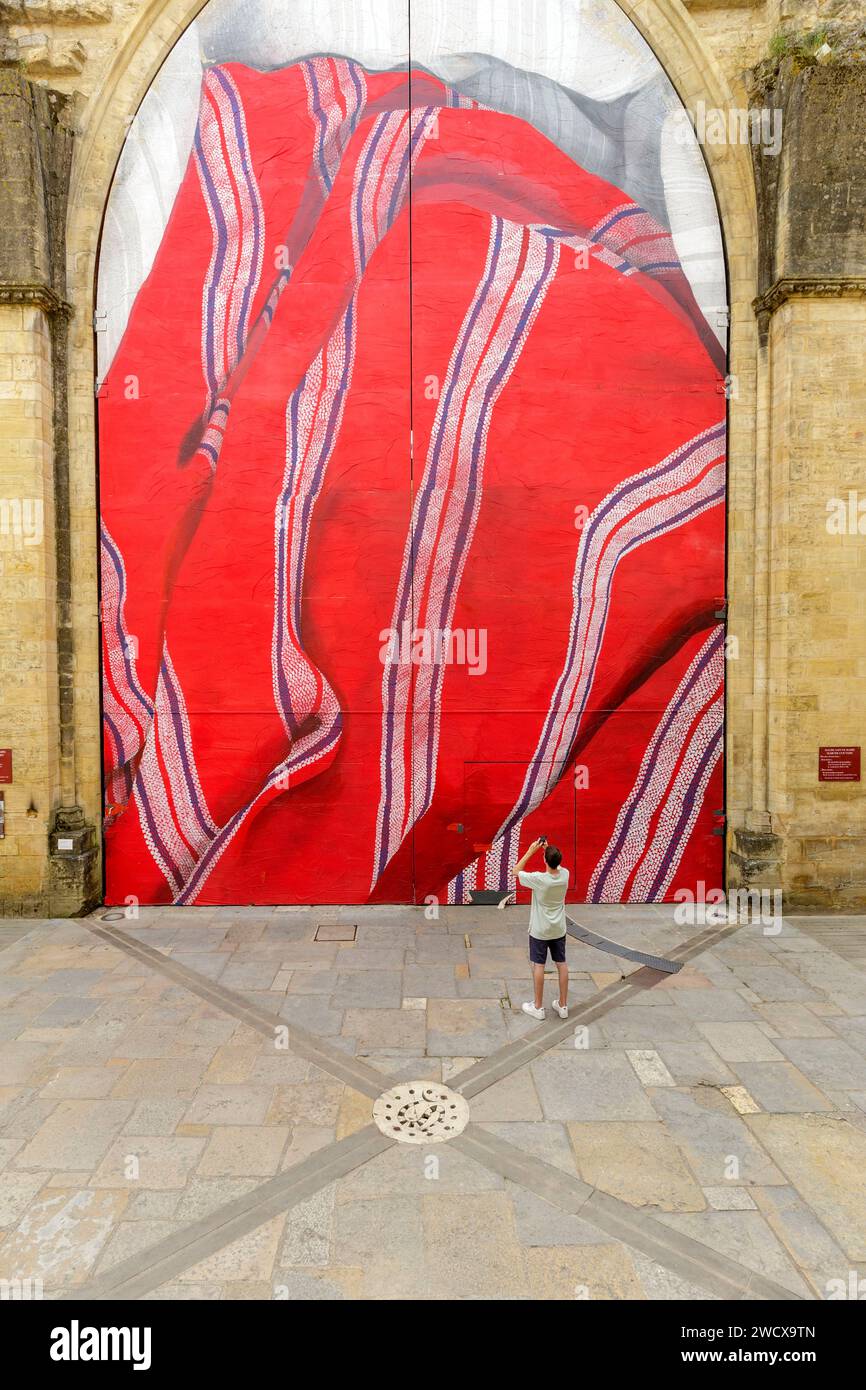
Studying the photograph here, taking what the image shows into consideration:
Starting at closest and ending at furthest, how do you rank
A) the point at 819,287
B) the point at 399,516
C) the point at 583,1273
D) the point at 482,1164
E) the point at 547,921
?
the point at 583,1273 < the point at 482,1164 < the point at 547,921 < the point at 819,287 < the point at 399,516

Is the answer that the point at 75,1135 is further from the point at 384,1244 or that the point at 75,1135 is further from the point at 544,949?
the point at 544,949

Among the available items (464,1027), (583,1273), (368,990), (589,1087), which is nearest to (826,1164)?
(589,1087)

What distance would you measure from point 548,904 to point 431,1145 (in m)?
2.15

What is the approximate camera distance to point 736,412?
9.66 m

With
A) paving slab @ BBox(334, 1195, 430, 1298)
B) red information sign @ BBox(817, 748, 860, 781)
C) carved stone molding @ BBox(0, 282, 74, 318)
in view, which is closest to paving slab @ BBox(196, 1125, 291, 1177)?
paving slab @ BBox(334, 1195, 430, 1298)

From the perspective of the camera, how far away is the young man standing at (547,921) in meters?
6.26

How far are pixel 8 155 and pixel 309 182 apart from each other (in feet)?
12.3

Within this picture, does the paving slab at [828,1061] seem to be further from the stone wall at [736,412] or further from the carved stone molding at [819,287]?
the carved stone molding at [819,287]

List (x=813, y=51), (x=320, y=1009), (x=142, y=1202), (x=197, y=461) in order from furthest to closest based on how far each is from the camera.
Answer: (x=197, y=461) → (x=813, y=51) → (x=320, y=1009) → (x=142, y=1202)

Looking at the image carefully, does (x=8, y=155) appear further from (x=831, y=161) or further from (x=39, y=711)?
(x=831, y=161)

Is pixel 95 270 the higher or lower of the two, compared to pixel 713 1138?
higher

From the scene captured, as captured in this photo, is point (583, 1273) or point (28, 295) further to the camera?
point (28, 295)

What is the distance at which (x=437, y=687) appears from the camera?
9695 mm

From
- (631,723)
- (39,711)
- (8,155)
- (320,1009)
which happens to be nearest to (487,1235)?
(320,1009)
